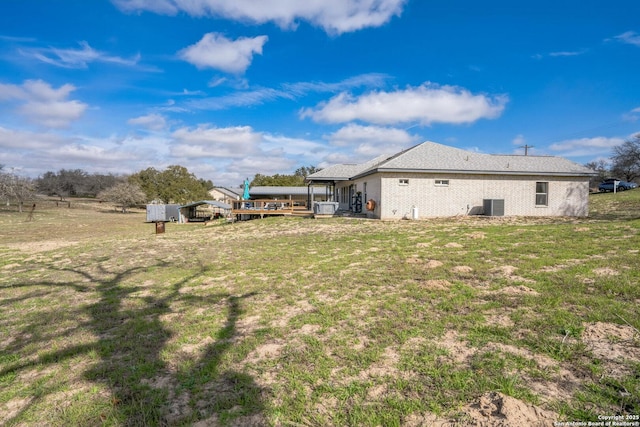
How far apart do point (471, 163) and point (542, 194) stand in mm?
4572

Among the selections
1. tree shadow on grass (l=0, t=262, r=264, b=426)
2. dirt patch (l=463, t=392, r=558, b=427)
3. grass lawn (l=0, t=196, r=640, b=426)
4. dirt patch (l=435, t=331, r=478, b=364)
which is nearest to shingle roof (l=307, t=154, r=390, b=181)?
grass lawn (l=0, t=196, r=640, b=426)

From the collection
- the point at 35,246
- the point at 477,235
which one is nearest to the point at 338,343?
the point at 477,235

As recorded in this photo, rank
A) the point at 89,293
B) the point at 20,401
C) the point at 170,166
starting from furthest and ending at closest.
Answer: the point at 170,166 → the point at 89,293 → the point at 20,401

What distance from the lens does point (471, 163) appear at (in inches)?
763

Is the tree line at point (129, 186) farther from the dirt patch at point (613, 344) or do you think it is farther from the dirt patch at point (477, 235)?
the dirt patch at point (613, 344)

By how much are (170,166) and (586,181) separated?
61.8m

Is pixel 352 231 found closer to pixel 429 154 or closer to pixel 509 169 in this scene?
pixel 429 154

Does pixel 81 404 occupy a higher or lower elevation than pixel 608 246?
lower

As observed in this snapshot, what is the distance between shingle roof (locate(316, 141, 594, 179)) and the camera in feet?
60.3

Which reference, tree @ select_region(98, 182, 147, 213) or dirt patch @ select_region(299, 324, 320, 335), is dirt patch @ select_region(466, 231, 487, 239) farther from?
tree @ select_region(98, 182, 147, 213)

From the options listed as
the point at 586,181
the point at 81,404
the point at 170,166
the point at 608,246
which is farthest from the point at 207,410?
the point at 170,166

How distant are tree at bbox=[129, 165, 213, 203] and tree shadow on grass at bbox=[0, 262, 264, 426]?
55.0 m

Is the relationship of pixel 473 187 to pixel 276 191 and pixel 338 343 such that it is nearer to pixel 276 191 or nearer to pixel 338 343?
pixel 338 343

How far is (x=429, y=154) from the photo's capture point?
2012cm
